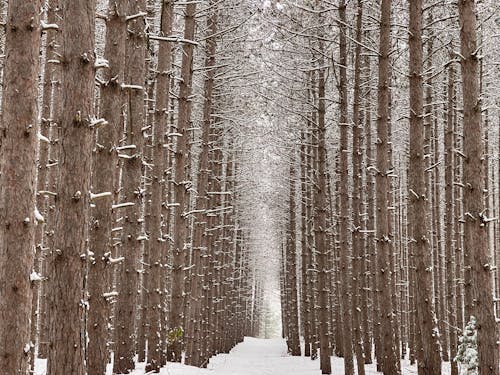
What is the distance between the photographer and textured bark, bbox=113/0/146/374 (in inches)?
340

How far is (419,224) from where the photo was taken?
9094 millimetres

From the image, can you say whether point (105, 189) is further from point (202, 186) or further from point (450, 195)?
point (450, 195)

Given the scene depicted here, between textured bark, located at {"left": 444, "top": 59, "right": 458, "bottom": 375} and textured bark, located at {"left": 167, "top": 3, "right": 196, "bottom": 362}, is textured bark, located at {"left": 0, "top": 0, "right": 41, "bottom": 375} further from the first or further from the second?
textured bark, located at {"left": 444, "top": 59, "right": 458, "bottom": 375}

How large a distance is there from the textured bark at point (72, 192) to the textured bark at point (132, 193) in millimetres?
3427

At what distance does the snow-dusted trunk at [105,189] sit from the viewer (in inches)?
260

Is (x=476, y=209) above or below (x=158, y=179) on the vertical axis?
below

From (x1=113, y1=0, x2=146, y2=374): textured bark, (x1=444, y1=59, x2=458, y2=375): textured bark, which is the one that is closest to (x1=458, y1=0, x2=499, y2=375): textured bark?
(x1=113, y1=0, x2=146, y2=374): textured bark

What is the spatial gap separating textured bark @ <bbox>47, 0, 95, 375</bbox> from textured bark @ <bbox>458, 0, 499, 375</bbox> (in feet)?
17.2

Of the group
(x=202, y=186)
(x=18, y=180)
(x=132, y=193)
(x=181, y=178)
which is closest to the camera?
(x=18, y=180)

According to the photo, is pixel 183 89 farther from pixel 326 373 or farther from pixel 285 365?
pixel 285 365

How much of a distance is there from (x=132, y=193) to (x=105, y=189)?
2.13 m

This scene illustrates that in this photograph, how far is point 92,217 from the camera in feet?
22.9

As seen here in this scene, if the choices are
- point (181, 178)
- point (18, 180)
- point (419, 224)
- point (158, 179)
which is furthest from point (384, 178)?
point (18, 180)

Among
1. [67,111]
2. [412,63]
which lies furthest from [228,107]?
[67,111]
